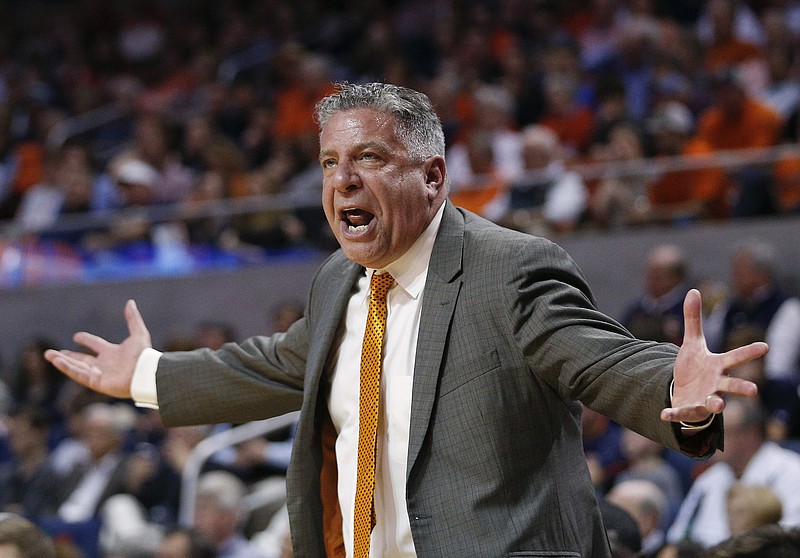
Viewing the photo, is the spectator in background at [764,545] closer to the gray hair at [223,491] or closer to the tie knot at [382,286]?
the tie knot at [382,286]

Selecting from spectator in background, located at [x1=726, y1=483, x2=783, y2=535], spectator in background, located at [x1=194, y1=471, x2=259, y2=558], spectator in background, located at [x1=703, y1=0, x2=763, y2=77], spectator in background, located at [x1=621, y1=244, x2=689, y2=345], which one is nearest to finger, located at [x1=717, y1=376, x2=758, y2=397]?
spectator in background, located at [x1=726, y1=483, x2=783, y2=535]

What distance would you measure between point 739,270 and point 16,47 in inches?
397

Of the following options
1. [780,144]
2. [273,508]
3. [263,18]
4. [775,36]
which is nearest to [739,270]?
[780,144]

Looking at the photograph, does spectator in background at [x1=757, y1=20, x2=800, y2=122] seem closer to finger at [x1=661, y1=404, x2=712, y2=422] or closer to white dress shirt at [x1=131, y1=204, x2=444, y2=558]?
white dress shirt at [x1=131, y1=204, x2=444, y2=558]

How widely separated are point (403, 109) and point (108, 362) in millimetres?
1186

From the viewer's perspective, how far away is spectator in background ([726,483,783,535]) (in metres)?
4.43

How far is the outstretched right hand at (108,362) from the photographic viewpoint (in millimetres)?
3322

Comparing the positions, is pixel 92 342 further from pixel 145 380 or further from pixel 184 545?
pixel 184 545

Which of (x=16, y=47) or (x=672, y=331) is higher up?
(x=16, y=47)

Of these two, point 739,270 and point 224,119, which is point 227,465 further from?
point 224,119

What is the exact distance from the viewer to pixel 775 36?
321 inches

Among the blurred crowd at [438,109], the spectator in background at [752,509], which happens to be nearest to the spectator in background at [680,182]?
the blurred crowd at [438,109]

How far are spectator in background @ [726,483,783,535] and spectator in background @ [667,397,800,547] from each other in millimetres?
451

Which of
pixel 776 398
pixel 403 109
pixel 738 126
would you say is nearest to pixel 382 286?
pixel 403 109
